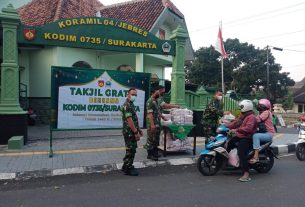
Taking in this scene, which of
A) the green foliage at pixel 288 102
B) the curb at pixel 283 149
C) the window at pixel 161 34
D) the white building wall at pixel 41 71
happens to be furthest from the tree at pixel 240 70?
the curb at pixel 283 149

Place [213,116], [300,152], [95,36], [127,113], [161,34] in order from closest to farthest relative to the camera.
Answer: [127,113] → [213,116] → [300,152] → [95,36] → [161,34]

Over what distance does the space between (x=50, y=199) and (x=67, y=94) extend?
3.27 m

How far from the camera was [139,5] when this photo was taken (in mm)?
18688

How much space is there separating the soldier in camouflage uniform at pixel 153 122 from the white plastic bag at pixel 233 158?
1.73 m

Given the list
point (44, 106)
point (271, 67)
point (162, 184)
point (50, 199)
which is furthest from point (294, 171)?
point (271, 67)

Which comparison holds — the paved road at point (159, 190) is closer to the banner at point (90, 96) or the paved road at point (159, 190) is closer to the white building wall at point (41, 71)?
the banner at point (90, 96)

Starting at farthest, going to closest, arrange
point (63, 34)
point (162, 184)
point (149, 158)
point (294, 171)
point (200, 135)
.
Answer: point (200, 135)
point (63, 34)
point (149, 158)
point (294, 171)
point (162, 184)

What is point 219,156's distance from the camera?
267 inches

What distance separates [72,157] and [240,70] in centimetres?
3418

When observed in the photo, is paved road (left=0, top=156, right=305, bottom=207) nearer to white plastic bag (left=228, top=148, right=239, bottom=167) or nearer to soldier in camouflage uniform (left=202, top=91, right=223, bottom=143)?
white plastic bag (left=228, top=148, right=239, bottom=167)

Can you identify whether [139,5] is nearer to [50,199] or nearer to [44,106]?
[44,106]

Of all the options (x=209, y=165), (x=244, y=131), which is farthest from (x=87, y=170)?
(x=244, y=131)

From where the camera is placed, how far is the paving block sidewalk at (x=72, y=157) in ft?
22.2

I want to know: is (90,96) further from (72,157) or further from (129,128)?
(129,128)
